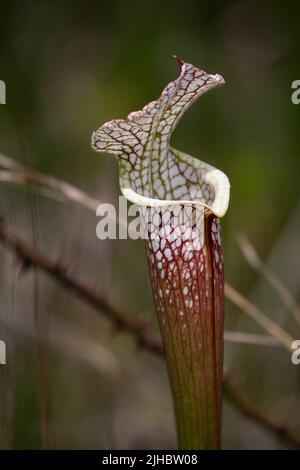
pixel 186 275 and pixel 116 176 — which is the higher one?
pixel 116 176

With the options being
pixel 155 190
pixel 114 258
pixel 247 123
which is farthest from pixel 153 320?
pixel 155 190

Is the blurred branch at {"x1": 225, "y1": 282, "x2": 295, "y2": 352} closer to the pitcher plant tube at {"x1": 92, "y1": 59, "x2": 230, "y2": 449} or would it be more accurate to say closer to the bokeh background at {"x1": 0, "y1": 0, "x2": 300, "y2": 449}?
the pitcher plant tube at {"x1": 92, "y1": 59, "x2": 230, "y2": 449}

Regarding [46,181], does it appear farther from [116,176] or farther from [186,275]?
[116,176]

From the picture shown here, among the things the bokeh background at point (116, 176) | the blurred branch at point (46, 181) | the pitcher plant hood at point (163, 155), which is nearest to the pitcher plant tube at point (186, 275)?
the pitcher plant hood at point (163, 155)

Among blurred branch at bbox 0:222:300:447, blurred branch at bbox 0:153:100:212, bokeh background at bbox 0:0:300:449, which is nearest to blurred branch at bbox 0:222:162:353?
blurred branch at bbox 0:222:300:447

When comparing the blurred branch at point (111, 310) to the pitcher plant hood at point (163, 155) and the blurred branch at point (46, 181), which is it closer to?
the blurred branch at point (46, 181)

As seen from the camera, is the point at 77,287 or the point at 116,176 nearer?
the point at 77,287

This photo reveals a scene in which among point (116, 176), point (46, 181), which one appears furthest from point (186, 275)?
point (116, 176)

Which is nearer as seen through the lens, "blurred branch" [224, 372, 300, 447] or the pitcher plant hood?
the pitcher plant hood
